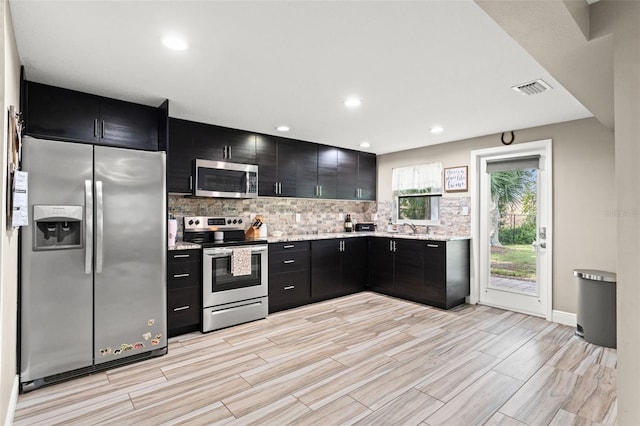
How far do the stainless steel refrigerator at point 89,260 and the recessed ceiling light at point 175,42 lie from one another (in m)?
1.11

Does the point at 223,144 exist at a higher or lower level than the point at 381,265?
higher

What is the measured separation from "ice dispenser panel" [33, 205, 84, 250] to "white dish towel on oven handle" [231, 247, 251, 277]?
1475 mm

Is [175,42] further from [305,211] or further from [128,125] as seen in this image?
[305,211]

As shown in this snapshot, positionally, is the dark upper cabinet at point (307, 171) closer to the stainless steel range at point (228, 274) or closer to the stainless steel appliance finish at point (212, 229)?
the stainless steel appliance finish at point (212, 229)

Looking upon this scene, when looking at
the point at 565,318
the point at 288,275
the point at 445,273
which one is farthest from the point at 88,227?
the point at 565,318

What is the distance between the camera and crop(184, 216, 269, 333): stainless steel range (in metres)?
3.55

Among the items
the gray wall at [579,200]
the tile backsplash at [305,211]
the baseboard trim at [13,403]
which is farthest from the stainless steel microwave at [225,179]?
the gray wall at [579,200]

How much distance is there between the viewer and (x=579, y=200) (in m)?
3.69

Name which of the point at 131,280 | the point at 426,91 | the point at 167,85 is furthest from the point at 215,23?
the point at 131,280

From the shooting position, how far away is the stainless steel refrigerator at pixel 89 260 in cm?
240

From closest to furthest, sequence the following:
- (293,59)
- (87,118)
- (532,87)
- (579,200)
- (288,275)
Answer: (293,59), (532,87), (87,118), (579,200), (288,275)

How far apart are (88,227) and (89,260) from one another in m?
0.25

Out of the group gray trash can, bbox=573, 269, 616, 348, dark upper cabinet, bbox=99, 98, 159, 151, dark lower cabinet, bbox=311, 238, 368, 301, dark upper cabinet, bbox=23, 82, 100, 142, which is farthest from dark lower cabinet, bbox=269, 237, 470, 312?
dark upper cabinet, bbox=23, 82, 100, 142

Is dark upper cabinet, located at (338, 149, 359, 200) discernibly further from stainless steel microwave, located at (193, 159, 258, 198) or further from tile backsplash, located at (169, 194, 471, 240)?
stainless steel microwave, located at (193, 159, 258, 198)
